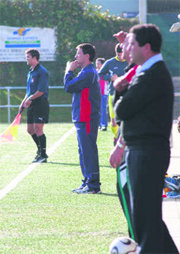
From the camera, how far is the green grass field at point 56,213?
608 centimetres

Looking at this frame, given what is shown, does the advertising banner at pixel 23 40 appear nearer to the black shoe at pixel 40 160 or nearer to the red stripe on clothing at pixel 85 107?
the black shoe at pixel 40 160

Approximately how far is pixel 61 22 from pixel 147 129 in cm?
2408

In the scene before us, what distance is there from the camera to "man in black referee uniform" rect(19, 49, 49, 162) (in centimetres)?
1181

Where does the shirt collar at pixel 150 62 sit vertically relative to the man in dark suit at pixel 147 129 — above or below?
above

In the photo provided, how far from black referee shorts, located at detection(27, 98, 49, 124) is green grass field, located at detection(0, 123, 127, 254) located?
822mm

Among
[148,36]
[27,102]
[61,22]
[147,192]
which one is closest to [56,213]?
[147,192]

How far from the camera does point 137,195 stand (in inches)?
177

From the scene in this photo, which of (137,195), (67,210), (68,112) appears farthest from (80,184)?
(68,112)

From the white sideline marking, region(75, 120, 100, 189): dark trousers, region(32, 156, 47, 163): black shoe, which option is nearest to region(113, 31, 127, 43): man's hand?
region(75, 120, 100, 189): dark trousers

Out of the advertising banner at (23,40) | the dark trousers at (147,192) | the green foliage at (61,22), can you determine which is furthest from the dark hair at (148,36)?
the advertising banner at (23,40)

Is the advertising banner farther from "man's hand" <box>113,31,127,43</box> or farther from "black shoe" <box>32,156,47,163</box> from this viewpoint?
"man's hand" <box>113,31,127,43</box>

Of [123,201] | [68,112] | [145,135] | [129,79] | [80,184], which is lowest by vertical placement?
[68,112]

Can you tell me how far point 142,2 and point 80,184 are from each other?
16504 mm

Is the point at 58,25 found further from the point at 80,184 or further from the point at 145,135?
the point at 145,135
